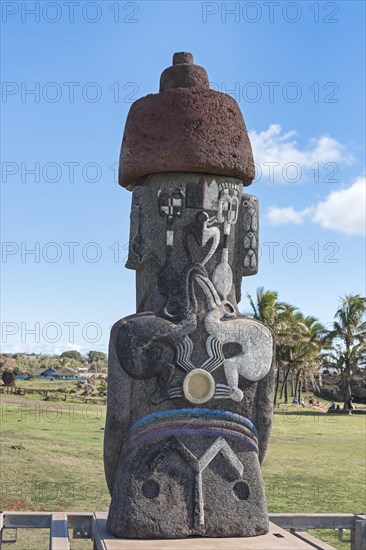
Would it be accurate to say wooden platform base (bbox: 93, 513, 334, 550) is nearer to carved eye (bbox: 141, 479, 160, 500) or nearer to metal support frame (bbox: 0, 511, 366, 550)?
metal support frame (bbox: 0, 511, 366, 550)

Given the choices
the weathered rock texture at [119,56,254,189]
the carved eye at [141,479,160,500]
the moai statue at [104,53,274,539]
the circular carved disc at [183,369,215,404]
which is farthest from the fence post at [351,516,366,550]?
the weathered rock texture at [119,56,254,189]

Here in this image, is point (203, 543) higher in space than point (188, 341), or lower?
lower

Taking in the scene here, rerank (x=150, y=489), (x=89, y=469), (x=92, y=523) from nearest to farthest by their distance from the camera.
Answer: (x=150, y=489)
(x=92, y=523)
(x=89, y=469)

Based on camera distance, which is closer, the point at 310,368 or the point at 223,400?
the point at 223,400

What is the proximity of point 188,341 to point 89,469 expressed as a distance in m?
7.24

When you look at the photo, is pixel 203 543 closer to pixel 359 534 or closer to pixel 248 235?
pixel 359 534

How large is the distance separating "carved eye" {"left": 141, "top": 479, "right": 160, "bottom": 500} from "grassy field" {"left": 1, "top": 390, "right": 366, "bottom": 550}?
2.89 meters

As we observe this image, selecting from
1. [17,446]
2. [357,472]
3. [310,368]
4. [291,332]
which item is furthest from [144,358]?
[310,368]

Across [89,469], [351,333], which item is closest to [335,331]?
[351,333]

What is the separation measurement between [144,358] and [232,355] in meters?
0.82

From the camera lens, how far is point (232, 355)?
21.0ft

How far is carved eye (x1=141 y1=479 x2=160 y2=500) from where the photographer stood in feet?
19.5

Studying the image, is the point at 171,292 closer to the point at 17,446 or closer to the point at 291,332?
the point at 17,446

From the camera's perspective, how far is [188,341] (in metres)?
6.25
